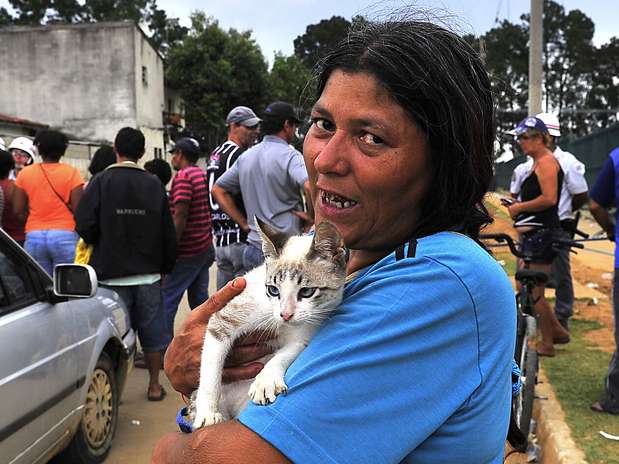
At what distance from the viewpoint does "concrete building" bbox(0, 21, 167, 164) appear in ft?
105

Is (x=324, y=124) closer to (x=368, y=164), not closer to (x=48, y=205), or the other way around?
(x=368, y=164)

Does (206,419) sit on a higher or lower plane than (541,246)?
higher

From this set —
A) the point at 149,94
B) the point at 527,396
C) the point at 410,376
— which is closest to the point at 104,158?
the point at 527,396

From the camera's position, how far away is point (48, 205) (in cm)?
638

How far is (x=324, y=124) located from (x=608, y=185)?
13.7ft

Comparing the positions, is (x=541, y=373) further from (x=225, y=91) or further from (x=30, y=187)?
(x=225, y=91)

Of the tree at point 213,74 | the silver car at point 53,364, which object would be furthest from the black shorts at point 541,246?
the tree at point 213,74

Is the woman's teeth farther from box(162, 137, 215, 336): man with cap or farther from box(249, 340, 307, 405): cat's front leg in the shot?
box(162, 137, 215, 336): man with cap

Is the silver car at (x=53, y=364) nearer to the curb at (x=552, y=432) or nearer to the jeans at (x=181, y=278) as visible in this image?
the jeans at (x=181, y=278)

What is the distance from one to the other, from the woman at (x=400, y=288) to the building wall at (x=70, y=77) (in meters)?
32.9

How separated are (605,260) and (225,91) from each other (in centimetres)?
3062

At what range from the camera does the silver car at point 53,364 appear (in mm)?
3113

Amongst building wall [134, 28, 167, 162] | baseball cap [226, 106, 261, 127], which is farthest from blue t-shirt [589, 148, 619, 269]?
building wall [134, 28, 167, 162]

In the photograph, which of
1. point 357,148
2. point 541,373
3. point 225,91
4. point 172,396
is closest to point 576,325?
point 541,373
